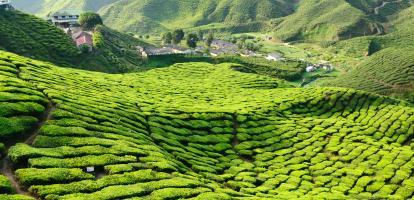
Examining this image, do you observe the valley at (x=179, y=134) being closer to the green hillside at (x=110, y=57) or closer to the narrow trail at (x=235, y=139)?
the narrow trail at (x=235, y=139)

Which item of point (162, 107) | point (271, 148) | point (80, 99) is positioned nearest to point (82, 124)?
point (80, 99)

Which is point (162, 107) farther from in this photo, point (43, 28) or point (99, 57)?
point (43, 28)

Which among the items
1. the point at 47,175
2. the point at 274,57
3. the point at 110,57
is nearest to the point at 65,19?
the point at 110,57

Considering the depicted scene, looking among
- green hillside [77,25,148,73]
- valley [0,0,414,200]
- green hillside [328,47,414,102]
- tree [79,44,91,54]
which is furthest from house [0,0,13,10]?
green hillside [328,47,414,102]

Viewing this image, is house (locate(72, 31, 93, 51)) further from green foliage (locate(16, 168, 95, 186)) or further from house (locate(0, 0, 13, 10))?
green foliage (locate(16, 168, 95, 186))

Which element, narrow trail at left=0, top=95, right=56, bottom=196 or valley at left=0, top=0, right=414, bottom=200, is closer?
narrow trail at left=0, top=95, right=56, bottom=196

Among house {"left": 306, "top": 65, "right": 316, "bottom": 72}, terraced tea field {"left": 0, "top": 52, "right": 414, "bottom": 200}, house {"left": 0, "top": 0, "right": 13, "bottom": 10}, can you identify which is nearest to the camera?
terraced tea field {"left": 0, "top": 52, "right": 414, "bottom": 200}

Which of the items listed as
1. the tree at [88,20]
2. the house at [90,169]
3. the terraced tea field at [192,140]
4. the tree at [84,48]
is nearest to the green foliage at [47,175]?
the terraced tea field at [192,140]
